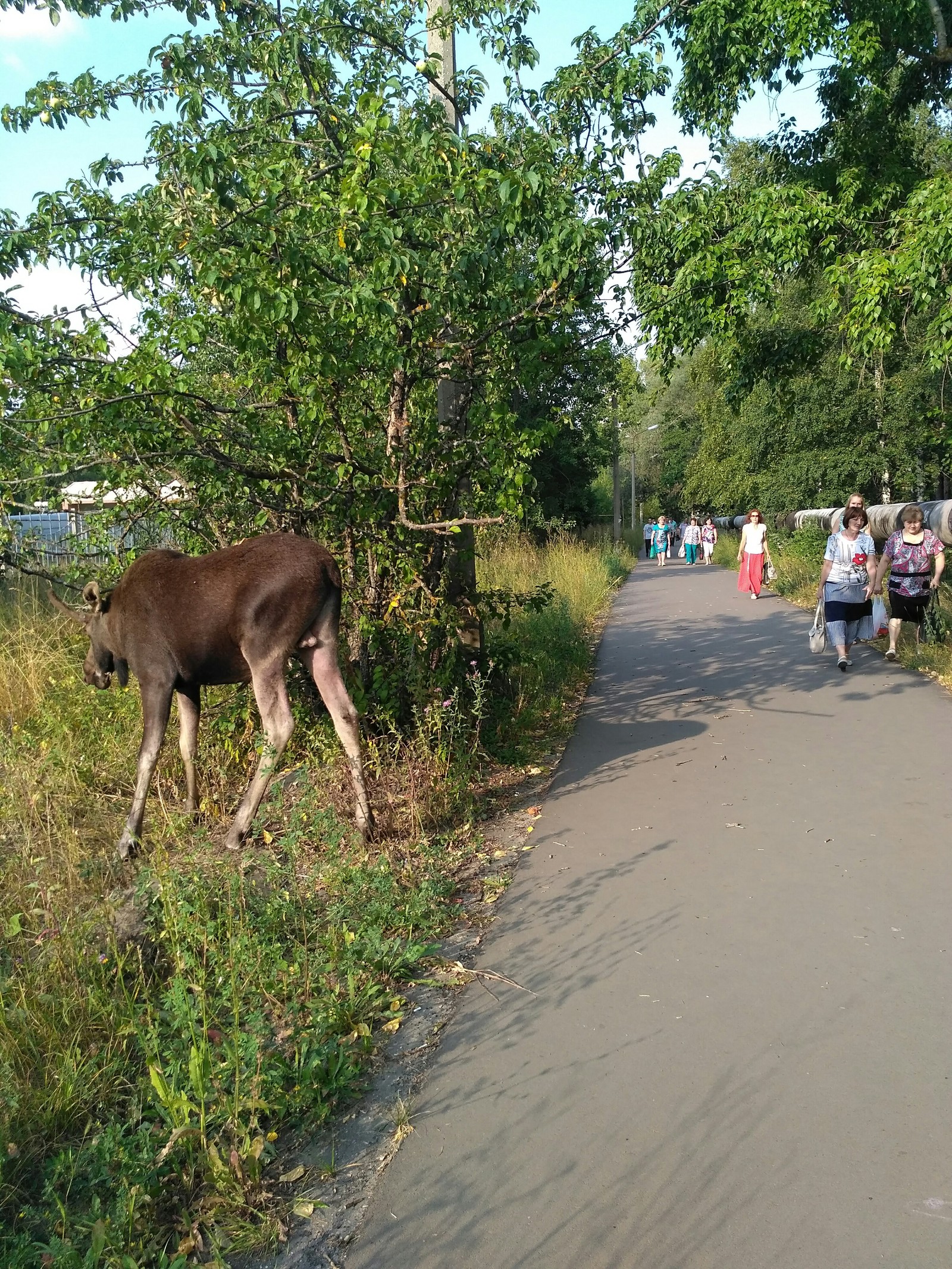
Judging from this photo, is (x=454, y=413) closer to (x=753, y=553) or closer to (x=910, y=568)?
(x=910, y=568)

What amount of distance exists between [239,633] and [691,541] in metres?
38.2

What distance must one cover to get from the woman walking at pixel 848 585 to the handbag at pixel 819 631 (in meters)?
0.07

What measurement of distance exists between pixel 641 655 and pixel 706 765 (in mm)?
6366

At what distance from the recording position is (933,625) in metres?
12.3

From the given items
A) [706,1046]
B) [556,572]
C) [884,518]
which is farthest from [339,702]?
[884,518]

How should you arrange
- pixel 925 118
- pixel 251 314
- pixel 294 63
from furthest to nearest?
pixel 925 118
pixel 294 63
pixel 251 314

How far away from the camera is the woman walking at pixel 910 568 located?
11.8 metres

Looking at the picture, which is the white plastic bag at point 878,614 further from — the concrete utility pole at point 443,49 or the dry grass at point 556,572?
the concrete utility pole at point 443,49

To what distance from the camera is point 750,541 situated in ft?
72.5

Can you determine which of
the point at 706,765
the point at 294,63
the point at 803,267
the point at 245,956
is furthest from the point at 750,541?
the point at 245,956

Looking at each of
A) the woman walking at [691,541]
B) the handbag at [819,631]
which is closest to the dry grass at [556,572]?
the handbag at [819,631]

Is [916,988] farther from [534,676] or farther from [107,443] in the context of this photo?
[534,676]

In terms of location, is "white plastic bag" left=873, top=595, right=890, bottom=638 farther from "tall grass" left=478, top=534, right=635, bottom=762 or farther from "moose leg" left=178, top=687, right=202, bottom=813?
"moose leg" left=178, top=687, right=202, bottom=813

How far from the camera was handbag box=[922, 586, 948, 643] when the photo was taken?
1216 centimetres
